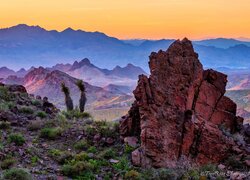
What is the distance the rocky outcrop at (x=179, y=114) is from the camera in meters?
21.4

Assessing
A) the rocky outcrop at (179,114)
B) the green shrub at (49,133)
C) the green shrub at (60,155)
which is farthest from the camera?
the green shrub at (49,133)

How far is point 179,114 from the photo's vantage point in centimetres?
2234

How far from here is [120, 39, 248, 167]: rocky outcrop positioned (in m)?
21.4

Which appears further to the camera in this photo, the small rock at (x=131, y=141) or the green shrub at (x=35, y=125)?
the green shrub at (x=35, y=125)

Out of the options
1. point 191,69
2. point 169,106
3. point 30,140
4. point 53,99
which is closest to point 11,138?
point 30,140

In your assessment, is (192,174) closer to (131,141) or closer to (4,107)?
(131,141)

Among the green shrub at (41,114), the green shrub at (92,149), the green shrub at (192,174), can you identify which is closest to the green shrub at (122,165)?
the green shrub at (92,149)

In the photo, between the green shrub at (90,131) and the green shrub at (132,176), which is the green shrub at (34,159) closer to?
the green shrub at (132,176)

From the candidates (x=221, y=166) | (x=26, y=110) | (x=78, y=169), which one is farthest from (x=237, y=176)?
(x=26, y=110)

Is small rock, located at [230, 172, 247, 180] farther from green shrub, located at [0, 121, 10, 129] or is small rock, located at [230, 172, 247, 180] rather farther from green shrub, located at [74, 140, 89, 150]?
green shrub, located at [0, 121, 10, 129]

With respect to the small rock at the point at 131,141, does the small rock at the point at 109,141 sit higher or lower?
lower

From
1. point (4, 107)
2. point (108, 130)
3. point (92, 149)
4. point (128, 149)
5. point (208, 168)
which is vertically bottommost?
point (208, 168)

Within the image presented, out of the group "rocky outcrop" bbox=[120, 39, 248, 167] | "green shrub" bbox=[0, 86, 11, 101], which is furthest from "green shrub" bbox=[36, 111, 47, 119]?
"rocky outcrop" bbox=[120, 39, 248, 167]

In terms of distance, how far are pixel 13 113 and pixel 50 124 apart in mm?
3019
